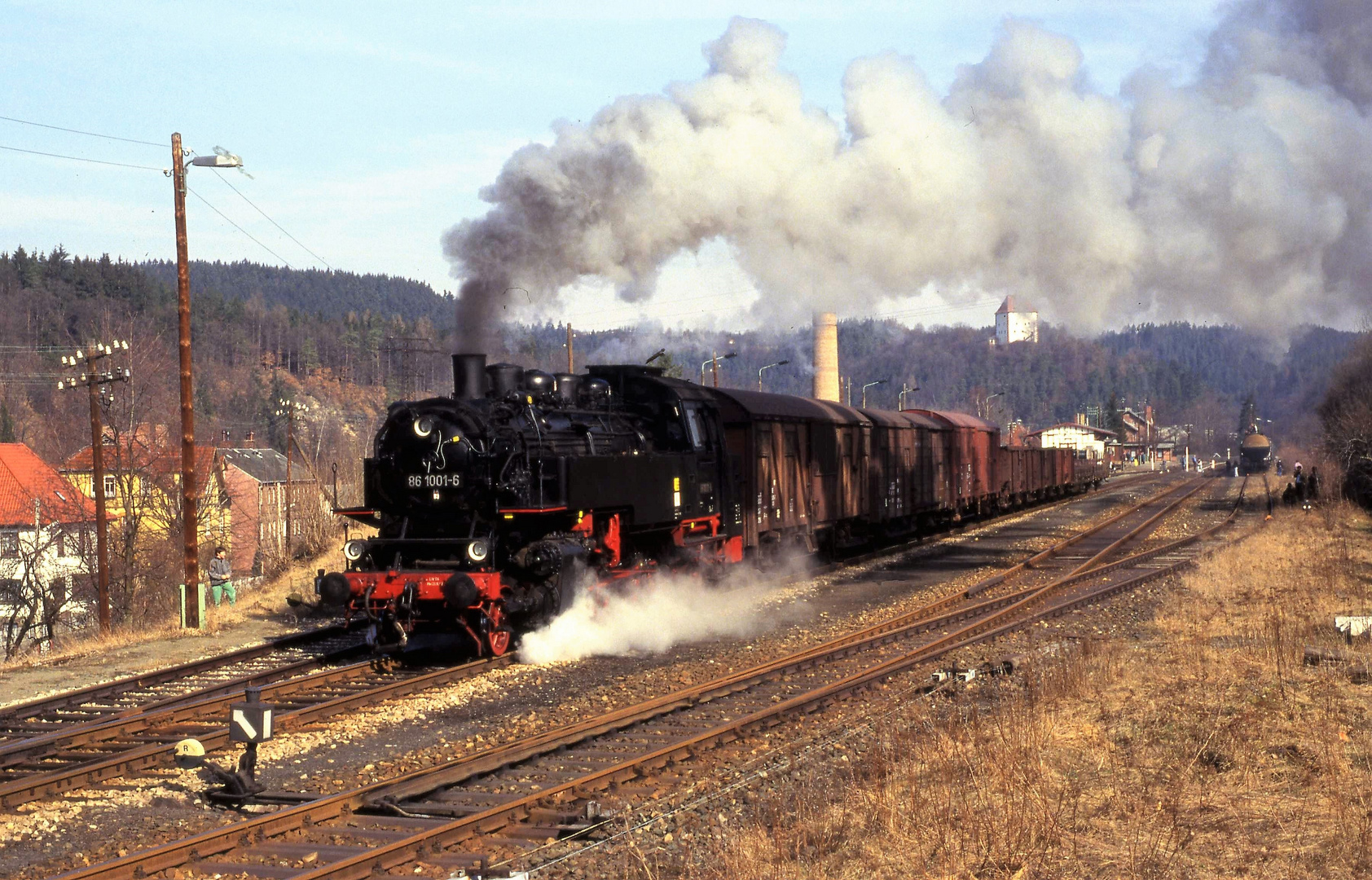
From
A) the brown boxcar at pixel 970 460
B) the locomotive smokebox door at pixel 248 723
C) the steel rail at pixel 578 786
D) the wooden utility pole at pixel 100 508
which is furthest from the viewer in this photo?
the brown boxcar at pixel 970 460

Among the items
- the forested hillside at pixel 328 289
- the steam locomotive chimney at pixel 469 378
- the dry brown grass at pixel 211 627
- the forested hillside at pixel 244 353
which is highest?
the forested hillside at pixel 328 289

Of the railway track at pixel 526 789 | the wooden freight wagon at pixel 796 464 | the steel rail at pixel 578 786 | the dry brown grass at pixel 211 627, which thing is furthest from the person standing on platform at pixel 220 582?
the steel rail at pixel 578 786

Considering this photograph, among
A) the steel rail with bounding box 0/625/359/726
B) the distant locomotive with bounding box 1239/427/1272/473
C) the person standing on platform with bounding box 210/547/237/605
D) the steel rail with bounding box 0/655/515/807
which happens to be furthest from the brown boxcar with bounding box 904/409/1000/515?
the distant locomotive with bounding box 1239/427/1272/473

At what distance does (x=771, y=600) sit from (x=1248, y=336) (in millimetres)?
8116

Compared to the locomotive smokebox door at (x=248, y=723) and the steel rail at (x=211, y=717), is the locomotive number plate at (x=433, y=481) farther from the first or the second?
the locomotive smokebox door at (x=248, y=723)

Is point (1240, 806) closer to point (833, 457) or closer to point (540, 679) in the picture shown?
point (540, 679)

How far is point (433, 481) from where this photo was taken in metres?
13.8

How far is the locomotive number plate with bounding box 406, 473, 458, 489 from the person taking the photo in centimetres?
1370

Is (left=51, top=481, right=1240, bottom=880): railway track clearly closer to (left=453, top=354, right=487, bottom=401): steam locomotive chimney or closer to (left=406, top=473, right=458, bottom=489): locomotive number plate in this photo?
(left=406, top=473, right=458, bottom=489): locomotive number plate

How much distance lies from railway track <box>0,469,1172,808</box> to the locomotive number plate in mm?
1999

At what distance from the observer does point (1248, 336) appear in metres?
13.9

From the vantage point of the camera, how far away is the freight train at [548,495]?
13383 mm

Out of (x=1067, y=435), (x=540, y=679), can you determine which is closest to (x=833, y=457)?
(x=540, y=679)

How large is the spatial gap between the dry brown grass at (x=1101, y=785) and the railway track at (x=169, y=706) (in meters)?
4.84
